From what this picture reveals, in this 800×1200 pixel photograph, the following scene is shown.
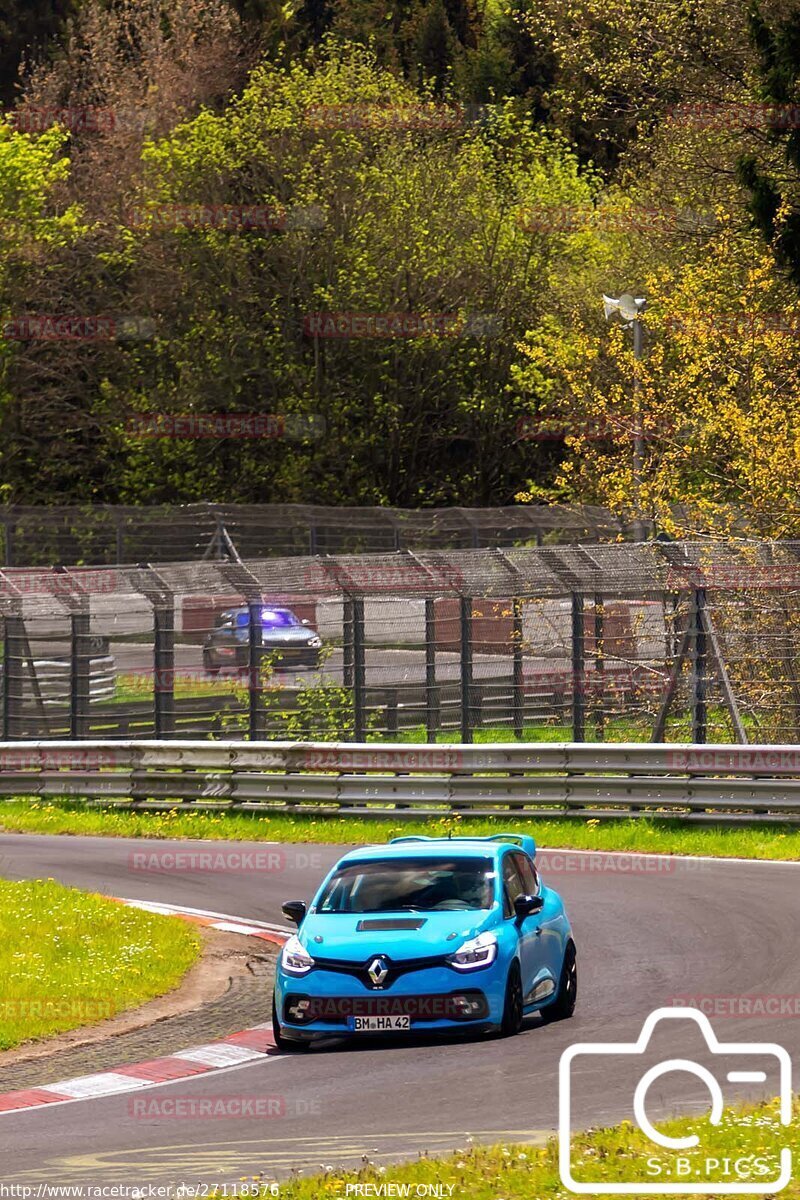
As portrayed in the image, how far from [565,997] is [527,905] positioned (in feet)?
2.74

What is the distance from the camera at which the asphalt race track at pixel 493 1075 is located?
9.52 m

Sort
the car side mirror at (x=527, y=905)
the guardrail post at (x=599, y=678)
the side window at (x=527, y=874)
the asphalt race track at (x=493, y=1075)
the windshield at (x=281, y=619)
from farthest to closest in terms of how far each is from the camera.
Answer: the windshield at (x=281, y=619)
the guardrail post at (x=599, y=678)
the side window at (x=527, y=874)
the car side mirror at (x=527, y=905)
the asphalt race track at (x=493, y=1075)

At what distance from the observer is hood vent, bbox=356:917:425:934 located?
1320 cm

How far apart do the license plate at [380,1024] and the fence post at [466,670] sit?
1328 cm

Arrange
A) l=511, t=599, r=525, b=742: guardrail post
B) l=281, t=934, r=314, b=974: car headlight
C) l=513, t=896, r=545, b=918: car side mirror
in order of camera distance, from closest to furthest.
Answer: l=281, t=934, r=314, b=974: car headlight → l=513, t=896, r=545, b=918: car side mirror → l=511, t=599, r=525, b=742: guardrail post

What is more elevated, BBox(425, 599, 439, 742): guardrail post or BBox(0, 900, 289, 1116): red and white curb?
BBox(425, 599, 439, 742): guardrail post

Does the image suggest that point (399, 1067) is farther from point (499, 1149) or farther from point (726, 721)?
point (726, 721)

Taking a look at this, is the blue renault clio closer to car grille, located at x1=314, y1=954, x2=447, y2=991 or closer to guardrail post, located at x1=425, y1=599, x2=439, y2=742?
car grille, located at x1=314, y1=954, x2=447, y2=991

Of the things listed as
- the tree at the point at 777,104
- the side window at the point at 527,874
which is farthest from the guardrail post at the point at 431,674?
the side window at the point at 527,874

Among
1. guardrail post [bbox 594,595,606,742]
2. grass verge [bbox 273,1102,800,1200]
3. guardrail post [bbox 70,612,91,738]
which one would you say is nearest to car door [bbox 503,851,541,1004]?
grass verge [bbox 273,1102,800,1200]

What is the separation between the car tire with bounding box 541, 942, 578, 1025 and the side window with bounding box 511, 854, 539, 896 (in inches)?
21.6

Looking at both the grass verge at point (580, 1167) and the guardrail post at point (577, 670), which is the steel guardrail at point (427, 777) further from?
the grass verge at point (580, 1167)

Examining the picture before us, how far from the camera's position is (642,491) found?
93.8 feet

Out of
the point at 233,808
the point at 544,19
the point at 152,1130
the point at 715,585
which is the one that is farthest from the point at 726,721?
the point at 544,19
